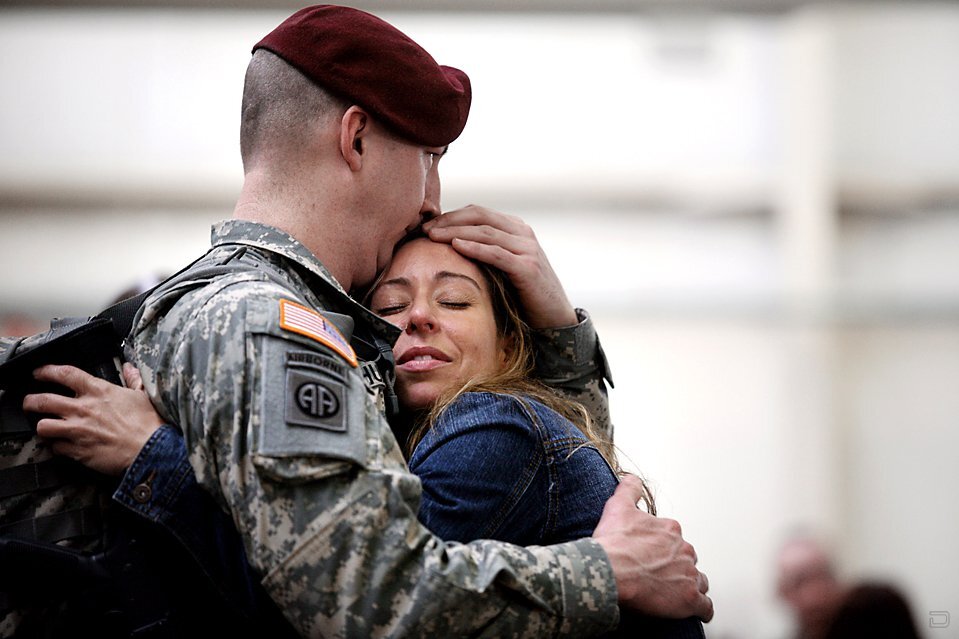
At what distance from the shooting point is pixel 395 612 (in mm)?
1473

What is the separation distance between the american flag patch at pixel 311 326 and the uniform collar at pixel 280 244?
0.25 metres

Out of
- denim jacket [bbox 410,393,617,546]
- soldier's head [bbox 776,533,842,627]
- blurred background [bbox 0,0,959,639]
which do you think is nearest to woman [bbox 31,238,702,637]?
denim jacket [bbox 410,393,617,546]

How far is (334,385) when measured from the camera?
155cm

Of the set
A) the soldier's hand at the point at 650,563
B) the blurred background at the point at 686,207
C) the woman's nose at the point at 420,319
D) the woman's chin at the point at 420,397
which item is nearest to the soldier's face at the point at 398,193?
the woman's nose at the point at 420,319

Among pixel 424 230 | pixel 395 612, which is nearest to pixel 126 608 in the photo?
pixel 395 612

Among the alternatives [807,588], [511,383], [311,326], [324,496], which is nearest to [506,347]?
[511,383]

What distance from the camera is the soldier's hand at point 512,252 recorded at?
2.31m

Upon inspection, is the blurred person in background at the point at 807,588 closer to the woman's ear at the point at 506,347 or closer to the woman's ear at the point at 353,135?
the woman's ear at the point at 506,347

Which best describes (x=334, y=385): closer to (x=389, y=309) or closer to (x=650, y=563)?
(x=650, y=563)

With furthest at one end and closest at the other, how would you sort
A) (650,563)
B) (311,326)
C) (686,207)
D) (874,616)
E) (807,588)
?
(686,207) < (807,588) < (874,616) < (650,563) < (311,326)

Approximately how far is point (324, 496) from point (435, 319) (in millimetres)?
795

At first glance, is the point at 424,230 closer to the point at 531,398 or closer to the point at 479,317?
the point at 479,317

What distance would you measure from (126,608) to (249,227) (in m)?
0.65

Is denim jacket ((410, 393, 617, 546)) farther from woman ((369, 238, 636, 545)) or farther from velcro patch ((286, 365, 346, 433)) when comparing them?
velcro patch ((286, 365, 346, 433))
